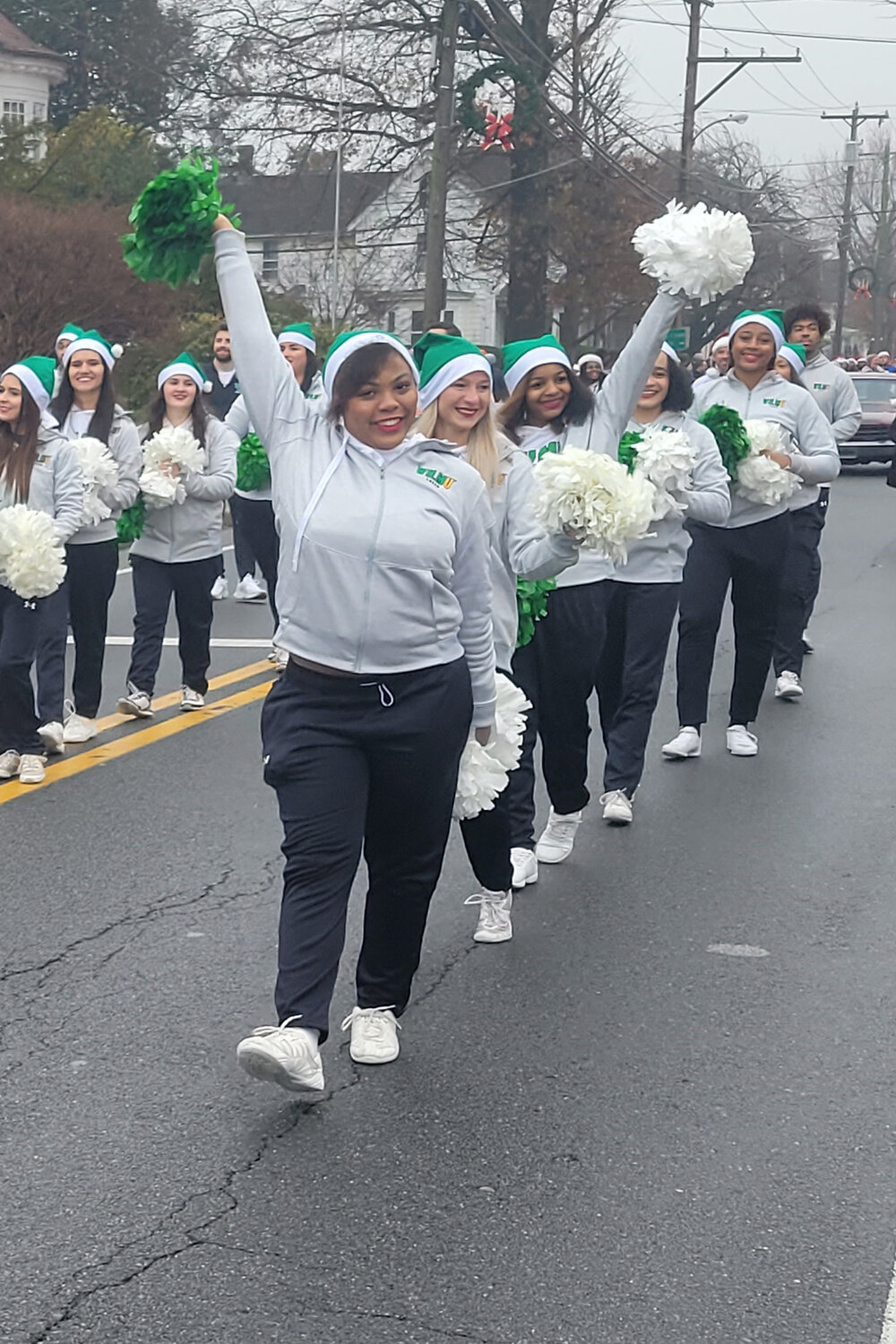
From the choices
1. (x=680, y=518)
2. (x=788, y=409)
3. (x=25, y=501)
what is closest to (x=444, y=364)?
(x=680, y=518)

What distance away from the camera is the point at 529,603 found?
5.85 meters

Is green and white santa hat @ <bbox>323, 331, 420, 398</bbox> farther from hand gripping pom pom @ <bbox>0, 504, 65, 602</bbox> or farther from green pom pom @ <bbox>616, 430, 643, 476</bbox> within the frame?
hand gripping pom pom @ <bbox>0, 504, 65, 602</bbox>

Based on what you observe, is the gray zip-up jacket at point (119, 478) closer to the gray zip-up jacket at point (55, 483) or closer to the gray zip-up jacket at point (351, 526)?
the gray zip-up jacket at point (55, 483)

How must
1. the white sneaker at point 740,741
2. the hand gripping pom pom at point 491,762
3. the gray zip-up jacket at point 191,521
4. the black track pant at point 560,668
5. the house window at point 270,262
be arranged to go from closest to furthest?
the hand gripping pom pom at point 491,762 → the black track pant at point 560,668 → the white sneaker at point 740,741 → the gray zip-up jacket at point 191,521 → the house window at point 270,262

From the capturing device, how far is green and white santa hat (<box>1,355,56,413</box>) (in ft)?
26.2

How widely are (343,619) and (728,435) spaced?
179 inches

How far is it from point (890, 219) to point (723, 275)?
294 feet

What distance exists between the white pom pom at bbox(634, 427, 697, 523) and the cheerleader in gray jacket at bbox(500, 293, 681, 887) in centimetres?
94

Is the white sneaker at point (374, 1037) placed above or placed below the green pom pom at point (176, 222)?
below

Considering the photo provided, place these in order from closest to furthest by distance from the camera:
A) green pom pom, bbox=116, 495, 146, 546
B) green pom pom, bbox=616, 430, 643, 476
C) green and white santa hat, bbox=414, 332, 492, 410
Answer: green and white santa hat, bbox=414, 332, 492, 410
green pom pom, bbox=616, 430, 643, 476
green pom pom, bbox=116, 495, 146, 546

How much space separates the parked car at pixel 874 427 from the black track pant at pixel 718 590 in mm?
22708

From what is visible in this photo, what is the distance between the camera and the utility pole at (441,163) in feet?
89.6

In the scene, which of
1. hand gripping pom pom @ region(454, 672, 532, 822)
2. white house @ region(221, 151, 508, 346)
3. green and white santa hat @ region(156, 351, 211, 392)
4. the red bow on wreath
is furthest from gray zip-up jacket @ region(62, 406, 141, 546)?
white house @ region(221, 151, 508, 346)

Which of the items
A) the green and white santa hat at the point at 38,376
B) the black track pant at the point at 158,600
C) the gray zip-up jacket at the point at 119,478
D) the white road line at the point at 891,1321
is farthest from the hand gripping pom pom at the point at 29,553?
the white road line at the point at 891,1321
